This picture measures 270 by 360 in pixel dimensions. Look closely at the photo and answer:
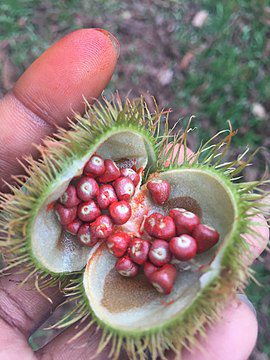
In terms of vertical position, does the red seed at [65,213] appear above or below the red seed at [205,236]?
above

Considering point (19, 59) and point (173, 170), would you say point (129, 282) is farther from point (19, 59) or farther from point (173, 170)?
point (19, 59)

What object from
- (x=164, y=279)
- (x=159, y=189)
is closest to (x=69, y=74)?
(x=159, y=189)

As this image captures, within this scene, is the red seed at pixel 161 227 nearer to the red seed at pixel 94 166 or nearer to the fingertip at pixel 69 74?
the red seed at pixel 94 166

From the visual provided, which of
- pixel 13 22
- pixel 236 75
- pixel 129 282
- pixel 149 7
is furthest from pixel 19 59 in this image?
pixel 129 282

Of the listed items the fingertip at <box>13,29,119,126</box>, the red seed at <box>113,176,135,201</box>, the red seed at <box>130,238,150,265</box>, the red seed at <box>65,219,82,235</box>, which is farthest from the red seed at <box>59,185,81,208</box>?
the fingertip at <box>13,29,119,126</box>

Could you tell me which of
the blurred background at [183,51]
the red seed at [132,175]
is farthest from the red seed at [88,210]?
the blurred background at [183,51]

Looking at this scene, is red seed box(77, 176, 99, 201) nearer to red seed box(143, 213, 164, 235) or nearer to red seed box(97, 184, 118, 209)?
red seed box(97, 184, 118, 209)

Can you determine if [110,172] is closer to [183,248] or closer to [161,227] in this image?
[161,227]
